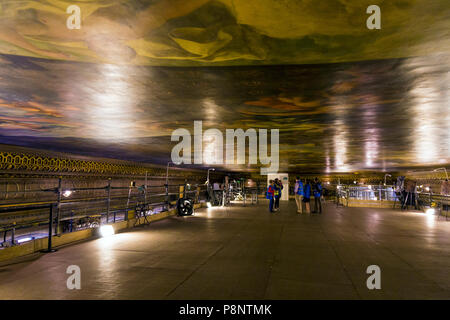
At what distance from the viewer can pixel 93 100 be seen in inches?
258

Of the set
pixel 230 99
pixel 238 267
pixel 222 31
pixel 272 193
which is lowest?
pixel 238 267

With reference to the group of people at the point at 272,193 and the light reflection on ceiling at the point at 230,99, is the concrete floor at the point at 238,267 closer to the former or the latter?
the light reflection on ceiling at the point at 230,99

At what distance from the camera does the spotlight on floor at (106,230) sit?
26.1 ft

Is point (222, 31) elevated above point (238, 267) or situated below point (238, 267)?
above

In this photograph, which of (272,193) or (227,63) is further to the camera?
(272,193)

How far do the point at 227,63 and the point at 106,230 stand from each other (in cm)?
610

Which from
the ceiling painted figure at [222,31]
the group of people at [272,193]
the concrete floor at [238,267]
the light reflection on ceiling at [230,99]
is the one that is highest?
the ceiling painted figure at [222,31]

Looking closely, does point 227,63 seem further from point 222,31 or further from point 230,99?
point 230,99

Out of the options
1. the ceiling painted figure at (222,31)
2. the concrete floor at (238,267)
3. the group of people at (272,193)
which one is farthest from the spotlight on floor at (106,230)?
the group of people at (272,193)

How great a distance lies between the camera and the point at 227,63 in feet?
14.4

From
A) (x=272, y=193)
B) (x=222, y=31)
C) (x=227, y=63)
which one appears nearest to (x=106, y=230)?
(x=227, y=63)

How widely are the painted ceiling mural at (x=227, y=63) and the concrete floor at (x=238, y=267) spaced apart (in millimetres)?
3331

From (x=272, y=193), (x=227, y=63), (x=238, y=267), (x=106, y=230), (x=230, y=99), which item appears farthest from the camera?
(x=272, y=193)

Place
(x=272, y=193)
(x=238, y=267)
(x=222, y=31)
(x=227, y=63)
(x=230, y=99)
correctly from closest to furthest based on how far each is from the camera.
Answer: (x=222, y=31) < (x=227, y=63) < (x=238, y=267) < (x=230, y=99) < (x=272, y=193)
